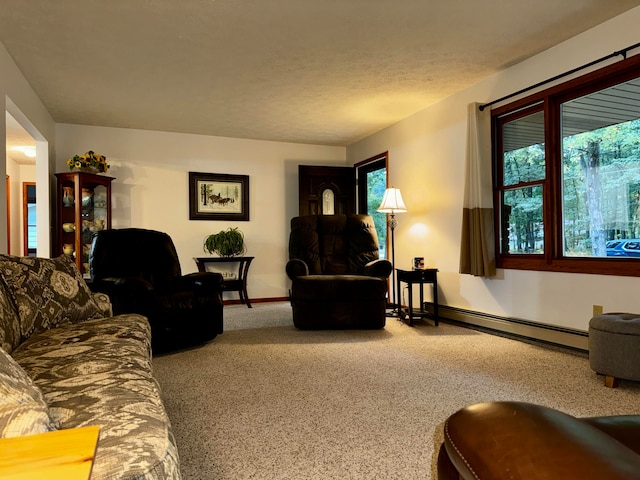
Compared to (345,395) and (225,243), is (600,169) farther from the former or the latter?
(225,243)

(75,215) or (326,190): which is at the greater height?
(326,190)

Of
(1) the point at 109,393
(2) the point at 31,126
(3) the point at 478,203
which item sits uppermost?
(2) the point at 31,126

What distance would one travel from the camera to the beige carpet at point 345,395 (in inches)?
62.9

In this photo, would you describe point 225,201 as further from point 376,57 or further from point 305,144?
point 376,57

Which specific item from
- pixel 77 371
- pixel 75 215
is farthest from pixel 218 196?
pixel 77 371

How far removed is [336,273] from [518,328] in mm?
1922

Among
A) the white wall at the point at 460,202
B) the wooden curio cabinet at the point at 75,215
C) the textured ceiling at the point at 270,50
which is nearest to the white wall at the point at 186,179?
the wooden curio cabinet at the point at 75,215

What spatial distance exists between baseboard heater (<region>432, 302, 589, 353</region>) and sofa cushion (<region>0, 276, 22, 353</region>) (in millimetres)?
3410

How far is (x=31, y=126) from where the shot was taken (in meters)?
4.09

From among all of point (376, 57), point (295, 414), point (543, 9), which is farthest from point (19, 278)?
point (543, 9)

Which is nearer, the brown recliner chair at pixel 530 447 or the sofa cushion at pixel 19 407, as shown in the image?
the brown recliner chair at pixel 530 447

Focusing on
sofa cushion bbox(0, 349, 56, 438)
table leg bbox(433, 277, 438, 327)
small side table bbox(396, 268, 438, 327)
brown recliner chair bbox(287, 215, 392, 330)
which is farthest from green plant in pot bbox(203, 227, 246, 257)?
sofa cushion bbox(0, 349, 56, 438)

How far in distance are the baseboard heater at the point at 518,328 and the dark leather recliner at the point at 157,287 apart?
233 cm

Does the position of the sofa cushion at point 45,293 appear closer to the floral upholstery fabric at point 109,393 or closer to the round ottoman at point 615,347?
the floral upholstery fabric at point 109,393
